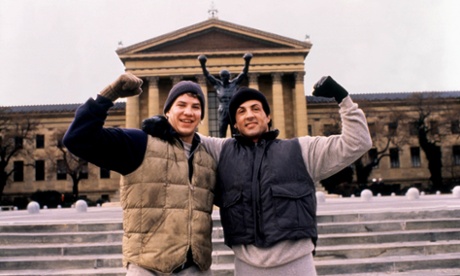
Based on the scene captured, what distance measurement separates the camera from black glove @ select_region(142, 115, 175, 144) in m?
3.38

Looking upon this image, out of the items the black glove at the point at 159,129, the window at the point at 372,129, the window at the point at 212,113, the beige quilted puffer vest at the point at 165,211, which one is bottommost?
the beige quilted puffer vest at the point at 165,211

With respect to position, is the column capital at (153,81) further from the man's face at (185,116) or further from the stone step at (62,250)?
the man's face at (185,116)

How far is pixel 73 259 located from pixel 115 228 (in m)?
1.74

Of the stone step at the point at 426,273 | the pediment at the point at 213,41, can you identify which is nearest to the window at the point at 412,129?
the pediment at the point at 213,41

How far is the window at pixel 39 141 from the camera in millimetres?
65656

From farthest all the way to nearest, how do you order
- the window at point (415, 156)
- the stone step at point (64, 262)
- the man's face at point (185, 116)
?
1. the window at point (415, 156)
2. the stone step at point (64, 262)
3. the man's face at point (185, 116)

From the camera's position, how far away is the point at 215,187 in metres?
3.52

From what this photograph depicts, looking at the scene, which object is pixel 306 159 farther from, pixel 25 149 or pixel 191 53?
pixel 25 149

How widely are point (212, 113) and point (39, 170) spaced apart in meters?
28.9

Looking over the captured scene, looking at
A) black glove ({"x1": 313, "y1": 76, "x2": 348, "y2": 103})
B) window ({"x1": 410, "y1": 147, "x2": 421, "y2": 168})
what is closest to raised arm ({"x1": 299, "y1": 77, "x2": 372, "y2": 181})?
black glove ({"x1": 313, "y1": 76, "x2": 348, "y2": 103})

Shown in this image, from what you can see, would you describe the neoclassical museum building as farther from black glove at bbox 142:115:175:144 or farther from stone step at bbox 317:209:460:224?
black glove at bbox 142:115:175:144

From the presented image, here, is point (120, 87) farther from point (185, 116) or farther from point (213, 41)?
point (213, 41)

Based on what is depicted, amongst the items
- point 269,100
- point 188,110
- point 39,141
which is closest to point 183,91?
point 188,110

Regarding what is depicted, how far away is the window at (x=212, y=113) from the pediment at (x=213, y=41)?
5760 mm
